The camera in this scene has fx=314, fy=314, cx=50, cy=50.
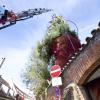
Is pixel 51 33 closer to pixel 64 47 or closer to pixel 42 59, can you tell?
pixel 64 47

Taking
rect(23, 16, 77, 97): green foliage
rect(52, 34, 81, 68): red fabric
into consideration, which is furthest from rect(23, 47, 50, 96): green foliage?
rect(52, 34, 81, 68): red fabric

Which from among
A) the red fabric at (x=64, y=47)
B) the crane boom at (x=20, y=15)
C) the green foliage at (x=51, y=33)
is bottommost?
the red fabric at (x=64, y=47)

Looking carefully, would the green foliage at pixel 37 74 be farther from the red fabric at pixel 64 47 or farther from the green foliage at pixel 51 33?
the red fabric at pixel 64 47

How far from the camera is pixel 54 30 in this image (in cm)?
1134

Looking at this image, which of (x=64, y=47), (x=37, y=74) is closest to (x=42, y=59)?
(x=37, y=74)

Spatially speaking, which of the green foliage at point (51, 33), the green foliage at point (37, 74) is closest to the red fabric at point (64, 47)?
the green foliage at point (51, 33)

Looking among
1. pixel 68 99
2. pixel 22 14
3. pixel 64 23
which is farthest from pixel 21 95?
pixel 68 99

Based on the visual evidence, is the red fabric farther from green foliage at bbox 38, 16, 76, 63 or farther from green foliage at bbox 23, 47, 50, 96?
green foliage at bbox 23, 47, 50, 96

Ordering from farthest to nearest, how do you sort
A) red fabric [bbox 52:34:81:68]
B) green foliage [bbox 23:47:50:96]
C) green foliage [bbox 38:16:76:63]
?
1. green foliage [bbox 23:47:50:96]
2. green foliage [bbox 38:16:76:63]
3. red fabric [bbox 52:34:81:68]

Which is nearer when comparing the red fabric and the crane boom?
the red fabric

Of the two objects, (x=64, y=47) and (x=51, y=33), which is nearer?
(x=64, y=47)

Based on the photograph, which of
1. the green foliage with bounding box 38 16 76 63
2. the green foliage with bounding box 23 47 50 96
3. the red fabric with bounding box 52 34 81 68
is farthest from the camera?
the green foliage with bounding box 23 47 50 96

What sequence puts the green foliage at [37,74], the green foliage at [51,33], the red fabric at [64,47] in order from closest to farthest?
the red fabric at [64,47] → the green foliage at [51,33] → the green foliage at [37,74]

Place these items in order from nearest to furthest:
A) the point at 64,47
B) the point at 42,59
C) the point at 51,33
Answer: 1. the point at 64,47
2. the point at 51,33
3. the point at 42,59
